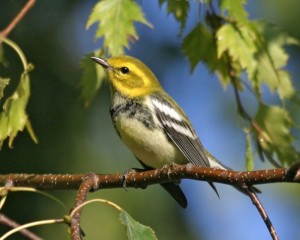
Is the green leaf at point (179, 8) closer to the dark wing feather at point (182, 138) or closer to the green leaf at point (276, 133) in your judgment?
the green leaf at point (276, 133)

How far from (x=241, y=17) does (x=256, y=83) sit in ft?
1.13

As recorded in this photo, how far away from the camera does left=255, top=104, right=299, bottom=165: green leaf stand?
10.1 ft

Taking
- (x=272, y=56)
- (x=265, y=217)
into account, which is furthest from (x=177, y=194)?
(x=265, y=217)

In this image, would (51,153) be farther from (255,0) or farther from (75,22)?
(255,0)

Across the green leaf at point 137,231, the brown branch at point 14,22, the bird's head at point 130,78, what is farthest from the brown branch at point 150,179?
Answer: the bird's head at point 130,78

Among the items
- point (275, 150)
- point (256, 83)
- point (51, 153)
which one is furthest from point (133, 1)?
point (51, 153)

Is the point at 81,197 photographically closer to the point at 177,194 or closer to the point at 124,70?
the point at 177,194

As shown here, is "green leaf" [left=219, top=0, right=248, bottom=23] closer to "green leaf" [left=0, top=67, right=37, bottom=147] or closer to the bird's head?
"green leaf" [left=0, top=67, right=37, bottom=147]

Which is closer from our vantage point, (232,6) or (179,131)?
(232,6)

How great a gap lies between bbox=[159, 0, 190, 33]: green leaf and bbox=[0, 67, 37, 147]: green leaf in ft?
2.57

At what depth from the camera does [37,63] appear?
4719 mm

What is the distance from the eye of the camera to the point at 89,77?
3289 millimetres

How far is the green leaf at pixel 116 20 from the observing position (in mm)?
2953

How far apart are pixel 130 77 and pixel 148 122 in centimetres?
49
